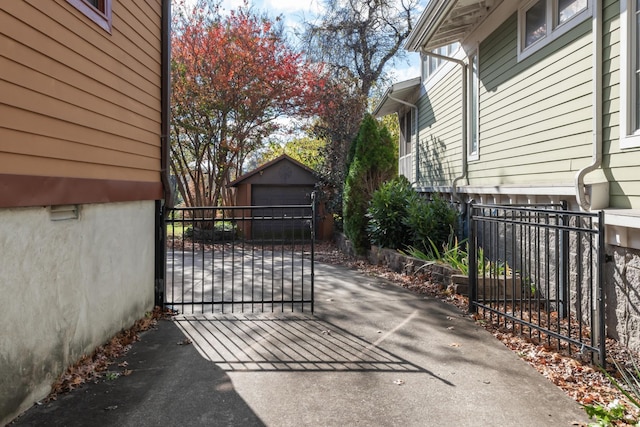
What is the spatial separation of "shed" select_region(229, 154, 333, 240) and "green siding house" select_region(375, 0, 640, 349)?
5515mm

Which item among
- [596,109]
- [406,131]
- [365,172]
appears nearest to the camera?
[596,109]

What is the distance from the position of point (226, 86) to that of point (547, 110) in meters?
10.3

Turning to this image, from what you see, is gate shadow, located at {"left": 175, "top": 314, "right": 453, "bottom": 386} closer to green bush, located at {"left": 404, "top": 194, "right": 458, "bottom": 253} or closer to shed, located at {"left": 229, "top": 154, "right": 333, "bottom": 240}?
green bush, located at {"left": 404, "top": 194, "right": 458, "bottom": 253}

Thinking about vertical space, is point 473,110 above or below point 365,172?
above

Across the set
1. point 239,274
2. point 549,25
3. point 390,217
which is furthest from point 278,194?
point 549,25

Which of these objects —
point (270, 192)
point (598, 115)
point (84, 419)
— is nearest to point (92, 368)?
point (84, 419)

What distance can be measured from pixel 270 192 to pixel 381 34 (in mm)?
9878

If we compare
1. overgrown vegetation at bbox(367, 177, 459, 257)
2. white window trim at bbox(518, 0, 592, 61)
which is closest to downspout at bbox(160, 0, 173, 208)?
overgrown vegetation at bbox(367, 177, 459, 257)

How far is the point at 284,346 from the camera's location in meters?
4.51

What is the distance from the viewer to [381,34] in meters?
20.0

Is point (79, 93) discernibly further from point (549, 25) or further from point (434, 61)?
point (434, 61)

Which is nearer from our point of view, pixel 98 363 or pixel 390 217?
pixel 98 363

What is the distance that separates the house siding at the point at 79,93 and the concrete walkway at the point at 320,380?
169 centimetres

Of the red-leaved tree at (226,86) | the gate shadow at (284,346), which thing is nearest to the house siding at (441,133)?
the red-leaved tree at (226,86)
